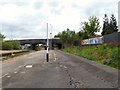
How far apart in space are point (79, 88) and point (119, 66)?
1025 centimetres

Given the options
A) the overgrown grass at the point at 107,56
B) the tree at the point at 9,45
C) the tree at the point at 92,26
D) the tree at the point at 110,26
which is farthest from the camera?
the tree at the point at 9,45

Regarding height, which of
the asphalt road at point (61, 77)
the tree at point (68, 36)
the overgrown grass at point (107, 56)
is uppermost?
the tree at point (68, 36)

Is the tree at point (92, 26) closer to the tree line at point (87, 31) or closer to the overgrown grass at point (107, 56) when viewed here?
the tree line at point (87, 31)

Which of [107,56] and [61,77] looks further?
[107,56]

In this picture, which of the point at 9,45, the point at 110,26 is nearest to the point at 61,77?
the point at 110,26

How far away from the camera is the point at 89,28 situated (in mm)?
75438

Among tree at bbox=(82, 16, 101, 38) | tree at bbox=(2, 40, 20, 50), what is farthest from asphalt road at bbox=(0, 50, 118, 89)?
tree at bbox=(2, 40, 20, 50)

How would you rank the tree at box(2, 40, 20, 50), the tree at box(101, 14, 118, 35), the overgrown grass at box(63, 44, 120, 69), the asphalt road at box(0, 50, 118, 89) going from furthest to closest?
the tree at box(2, 40, 20, 50)
the tree at box(101, 14, 118, 35)
the overgrown grass at box(63, 44, 120, 69)
the asphalt road at box(0, 50, 118, 89)

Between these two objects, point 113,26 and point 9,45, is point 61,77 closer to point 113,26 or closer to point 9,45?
point 113,26

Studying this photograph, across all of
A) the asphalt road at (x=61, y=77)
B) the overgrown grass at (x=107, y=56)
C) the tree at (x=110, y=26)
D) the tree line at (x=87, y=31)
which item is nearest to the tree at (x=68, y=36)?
the tree line at (x=87, y=31)

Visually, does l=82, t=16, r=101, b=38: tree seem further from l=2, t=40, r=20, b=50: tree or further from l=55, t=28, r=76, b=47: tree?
l=2, t=40, r=20, b=50: tree

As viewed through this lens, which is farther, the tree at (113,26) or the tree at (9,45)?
the tree at (9,45)

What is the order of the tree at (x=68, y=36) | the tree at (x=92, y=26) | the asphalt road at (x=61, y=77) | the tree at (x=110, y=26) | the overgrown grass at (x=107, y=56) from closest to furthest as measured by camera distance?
1. the asphalt road at (x=61, y=77)
2. the overgrown grass at (x=107, y=56)
3. the tree at (x=92, y=26)
4. the tree at (x=68, y=36)
5. the tree at (x=110, y=26)

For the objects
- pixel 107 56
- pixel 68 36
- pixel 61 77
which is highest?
pixel 68 36
